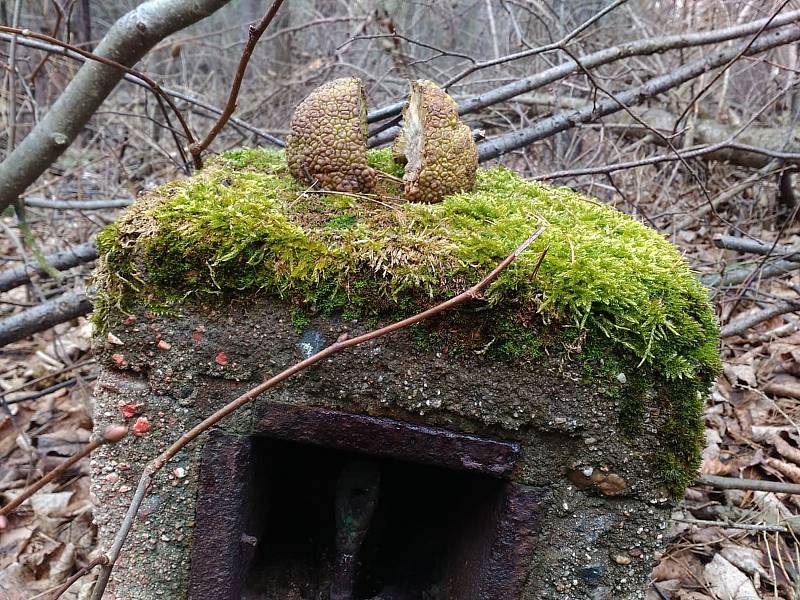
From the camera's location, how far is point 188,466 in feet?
4.50

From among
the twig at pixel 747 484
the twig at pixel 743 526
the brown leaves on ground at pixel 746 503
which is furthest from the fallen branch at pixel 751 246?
the twig at pixel 743 526

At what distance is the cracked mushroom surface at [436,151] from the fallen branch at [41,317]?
1.74 m

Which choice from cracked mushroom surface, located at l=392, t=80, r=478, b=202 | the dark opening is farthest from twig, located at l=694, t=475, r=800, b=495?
cracked mushroom surface, located at l=392, t=80, r=478, b=202

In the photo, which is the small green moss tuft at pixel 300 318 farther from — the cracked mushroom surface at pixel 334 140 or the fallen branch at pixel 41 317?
the fallen branch at pixel 41 317

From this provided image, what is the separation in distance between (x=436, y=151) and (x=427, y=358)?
0.61m

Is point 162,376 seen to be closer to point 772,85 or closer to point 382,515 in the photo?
point 382,515

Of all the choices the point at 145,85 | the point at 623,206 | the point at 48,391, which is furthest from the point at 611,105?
the point at 48,391

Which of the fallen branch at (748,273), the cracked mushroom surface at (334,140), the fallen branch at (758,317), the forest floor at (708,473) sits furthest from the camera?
the fallen branch at (748,273)

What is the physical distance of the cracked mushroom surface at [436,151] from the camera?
61.0 inches

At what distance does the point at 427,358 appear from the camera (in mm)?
1251

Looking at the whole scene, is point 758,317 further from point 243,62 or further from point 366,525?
point 243,62

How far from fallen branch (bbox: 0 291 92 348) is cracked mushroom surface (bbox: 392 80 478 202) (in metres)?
1.74

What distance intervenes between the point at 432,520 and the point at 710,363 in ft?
3.34

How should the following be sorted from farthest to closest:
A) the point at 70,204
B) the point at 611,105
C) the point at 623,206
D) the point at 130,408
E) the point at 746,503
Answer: the point at 623,206 → the point at 611,105 → the point at 70,204 → the point at 746,503 → the point at 130,408
